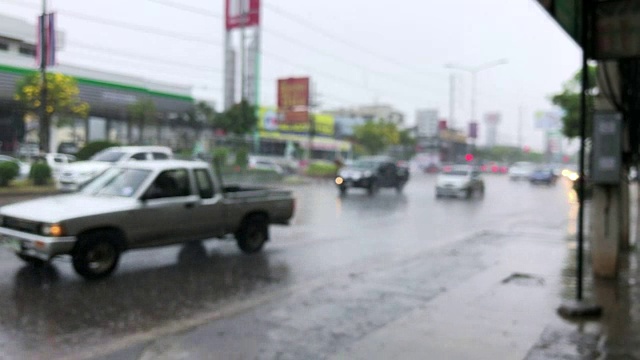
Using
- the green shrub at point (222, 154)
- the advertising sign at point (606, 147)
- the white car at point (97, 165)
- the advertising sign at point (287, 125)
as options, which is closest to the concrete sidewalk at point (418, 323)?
the advertising sign at point (606, 147)

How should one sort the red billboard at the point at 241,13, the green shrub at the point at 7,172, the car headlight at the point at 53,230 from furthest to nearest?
the red billboard at the point at 241,13 < the green shrub at the point at 7,172 < the car headlight at the point at 53,230

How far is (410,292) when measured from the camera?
24.1ft

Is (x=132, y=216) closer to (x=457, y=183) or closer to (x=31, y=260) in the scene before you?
(x=31, y=260)

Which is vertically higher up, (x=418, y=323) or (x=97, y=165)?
(x=97, y=165)

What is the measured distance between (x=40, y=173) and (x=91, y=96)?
20.7m

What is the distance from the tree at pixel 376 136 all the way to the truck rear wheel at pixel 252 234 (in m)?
57.1

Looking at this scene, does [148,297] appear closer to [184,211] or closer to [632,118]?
[184,211]

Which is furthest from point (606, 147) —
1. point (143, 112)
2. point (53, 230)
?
Answer: point (143, 112)

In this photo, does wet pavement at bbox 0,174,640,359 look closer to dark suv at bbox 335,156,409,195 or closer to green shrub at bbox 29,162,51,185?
green shrub at bbox 29,162,51,185

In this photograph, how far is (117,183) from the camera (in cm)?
836

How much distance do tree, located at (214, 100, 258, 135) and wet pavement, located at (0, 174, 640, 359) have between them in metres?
26.2

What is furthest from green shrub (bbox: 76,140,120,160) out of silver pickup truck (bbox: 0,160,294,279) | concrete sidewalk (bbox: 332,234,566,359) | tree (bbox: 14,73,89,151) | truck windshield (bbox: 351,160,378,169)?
concrete sidewalk (bbox: 332,234,566,359)

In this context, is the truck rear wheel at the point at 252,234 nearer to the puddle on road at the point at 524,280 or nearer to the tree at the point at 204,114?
the puddle on road at the point at 524,280

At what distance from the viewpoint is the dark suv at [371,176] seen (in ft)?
87.5
